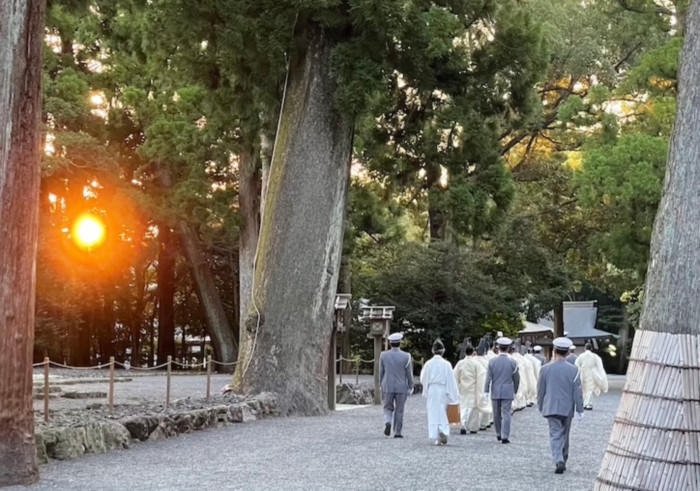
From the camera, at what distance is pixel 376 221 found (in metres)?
29.9

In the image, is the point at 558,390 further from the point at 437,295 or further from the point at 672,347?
the point at 437,295

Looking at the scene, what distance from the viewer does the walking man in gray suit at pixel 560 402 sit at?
402 inches

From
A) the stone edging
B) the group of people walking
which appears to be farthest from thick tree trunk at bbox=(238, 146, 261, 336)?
the stone edging

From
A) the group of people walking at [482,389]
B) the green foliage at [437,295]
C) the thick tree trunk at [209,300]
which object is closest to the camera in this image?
the group of people walking at [482,389]

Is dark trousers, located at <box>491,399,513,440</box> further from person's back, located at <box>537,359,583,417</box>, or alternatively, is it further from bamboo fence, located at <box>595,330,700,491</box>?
bamboo fence, located at <box>595,330,700,491</box>

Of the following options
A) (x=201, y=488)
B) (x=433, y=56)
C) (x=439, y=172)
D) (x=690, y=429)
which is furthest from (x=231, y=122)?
(x=690, y=429)

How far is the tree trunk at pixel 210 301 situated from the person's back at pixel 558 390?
20377 mm

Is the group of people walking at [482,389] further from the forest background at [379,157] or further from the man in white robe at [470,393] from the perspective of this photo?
the forest background at [379,157]

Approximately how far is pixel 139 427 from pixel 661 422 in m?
8.37

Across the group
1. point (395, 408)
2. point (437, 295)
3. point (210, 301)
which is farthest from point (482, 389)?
point (210, 301)

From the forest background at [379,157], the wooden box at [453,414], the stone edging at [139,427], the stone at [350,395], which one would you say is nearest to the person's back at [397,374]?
the wooden box at [453,414]

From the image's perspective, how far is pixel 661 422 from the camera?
5551mm

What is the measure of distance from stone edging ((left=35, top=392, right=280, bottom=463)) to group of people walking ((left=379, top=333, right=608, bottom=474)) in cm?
272

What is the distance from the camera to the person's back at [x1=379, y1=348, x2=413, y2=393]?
13383 millimetres
